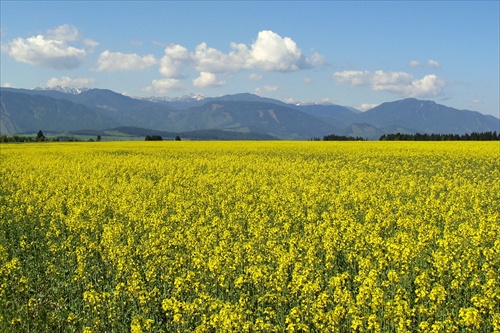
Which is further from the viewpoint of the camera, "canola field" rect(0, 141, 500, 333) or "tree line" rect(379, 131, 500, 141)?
"tree line" rect(379, 131, 500, 141)

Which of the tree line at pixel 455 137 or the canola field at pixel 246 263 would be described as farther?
the tree line at pixel 455 137

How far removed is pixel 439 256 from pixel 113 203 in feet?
37.5

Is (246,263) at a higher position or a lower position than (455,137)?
lower

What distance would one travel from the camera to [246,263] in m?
10.1

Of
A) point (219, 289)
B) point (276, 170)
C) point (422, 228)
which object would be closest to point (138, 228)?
point (219, 289)

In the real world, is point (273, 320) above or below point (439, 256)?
below

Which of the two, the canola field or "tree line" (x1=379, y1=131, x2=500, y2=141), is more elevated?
"tree line" (x1=379, y1=131, x2=500, y2=141)

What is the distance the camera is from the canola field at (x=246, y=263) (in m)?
7.07

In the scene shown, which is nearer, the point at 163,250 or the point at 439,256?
→ the point at 439,256

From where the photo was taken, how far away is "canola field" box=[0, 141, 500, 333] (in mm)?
7066

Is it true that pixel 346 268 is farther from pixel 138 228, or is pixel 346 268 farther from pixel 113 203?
pixel 113 203

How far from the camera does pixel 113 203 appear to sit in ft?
55.5

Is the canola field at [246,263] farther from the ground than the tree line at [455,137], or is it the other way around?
the tree line at [455,137]

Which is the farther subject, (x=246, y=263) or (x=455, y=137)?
(x=455, y=137)
